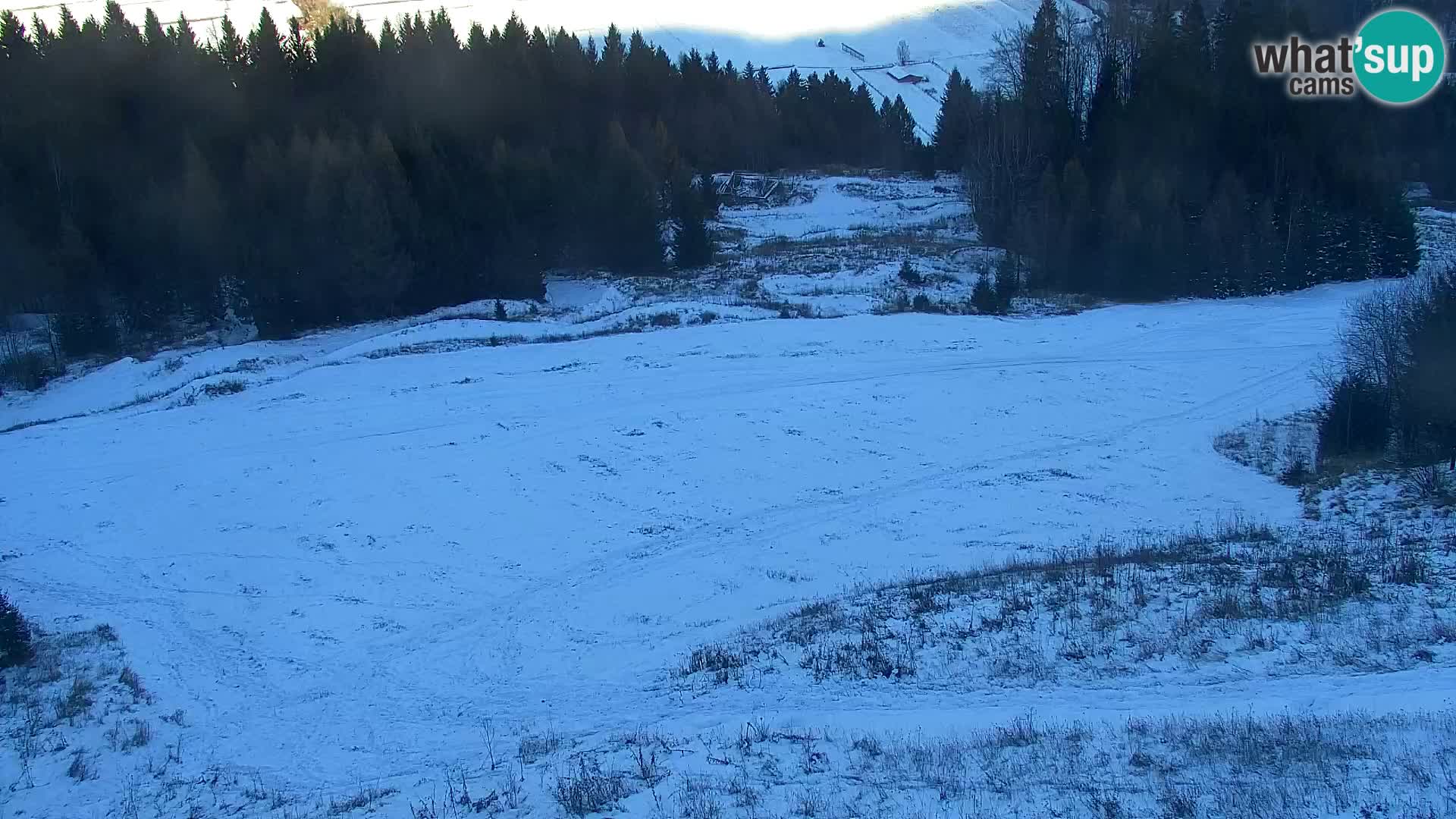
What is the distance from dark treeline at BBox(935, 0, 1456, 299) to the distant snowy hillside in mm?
37354

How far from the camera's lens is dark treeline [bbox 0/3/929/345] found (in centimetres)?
3036

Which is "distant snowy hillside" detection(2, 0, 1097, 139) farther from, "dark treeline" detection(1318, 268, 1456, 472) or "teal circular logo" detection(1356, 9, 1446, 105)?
"dark treeline" detection(1318, 268, 1456, 472)

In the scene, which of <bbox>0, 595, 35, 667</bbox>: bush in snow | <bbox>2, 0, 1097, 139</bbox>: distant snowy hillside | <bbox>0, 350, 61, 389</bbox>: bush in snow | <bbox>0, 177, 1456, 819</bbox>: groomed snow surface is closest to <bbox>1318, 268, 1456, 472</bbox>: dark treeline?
<bbox>0, 177, 1456, 819</bbox>: groomed snow surface

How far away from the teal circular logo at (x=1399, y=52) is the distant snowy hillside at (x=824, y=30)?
45.3 m

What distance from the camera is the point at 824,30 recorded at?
10188 centimetres

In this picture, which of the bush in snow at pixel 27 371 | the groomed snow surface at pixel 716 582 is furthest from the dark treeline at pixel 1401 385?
the bush in snow at pixel 27 371

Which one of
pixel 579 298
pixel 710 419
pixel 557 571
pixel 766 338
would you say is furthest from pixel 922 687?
pixel 579 298

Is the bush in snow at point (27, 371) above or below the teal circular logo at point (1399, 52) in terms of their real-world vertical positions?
below

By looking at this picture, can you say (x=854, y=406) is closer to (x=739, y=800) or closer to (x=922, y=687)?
(x=922, y=687)

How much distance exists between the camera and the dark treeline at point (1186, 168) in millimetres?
32125

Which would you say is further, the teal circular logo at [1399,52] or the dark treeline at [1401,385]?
the teal circular logo at [1399,52]

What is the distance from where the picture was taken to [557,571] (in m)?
12.9

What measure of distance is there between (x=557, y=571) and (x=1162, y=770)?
8444mm

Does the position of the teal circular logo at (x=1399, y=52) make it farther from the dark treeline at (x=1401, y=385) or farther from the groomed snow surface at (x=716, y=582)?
the dark treeline at (x=1401, y=385)
